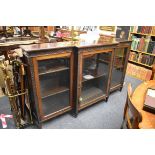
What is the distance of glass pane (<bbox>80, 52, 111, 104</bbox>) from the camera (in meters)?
2.10

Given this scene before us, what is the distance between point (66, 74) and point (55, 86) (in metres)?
0.24

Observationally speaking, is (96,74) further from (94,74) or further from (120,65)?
(120,65)

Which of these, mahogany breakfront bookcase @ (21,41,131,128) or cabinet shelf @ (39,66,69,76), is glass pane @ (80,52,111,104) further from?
cabinet shelf @ (39,66,69,76)

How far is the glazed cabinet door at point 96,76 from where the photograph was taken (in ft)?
6.81

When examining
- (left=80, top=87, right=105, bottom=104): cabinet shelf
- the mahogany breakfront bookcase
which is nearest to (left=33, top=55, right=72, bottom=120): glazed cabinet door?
the mahogany breakfront bookcase

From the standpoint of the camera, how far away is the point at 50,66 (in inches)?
67.1

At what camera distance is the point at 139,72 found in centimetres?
323

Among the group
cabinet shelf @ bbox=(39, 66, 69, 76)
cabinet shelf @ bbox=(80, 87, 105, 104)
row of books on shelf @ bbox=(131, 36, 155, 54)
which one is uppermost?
row of books on shelf @ bbox=(131, 36, 155, 54)

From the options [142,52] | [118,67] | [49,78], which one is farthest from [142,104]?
[142,52]

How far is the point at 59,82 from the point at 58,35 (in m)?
2.48

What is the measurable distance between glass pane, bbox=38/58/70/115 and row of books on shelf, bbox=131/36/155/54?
2047mm

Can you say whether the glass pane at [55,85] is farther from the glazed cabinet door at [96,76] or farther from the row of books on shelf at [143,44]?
the row of books on shelf at [143,44]
